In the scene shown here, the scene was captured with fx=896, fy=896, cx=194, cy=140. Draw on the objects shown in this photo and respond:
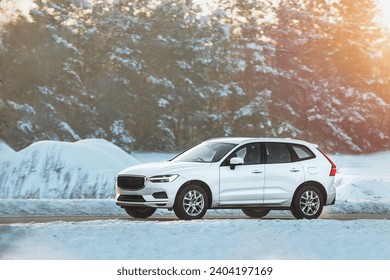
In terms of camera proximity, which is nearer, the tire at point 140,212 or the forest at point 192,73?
the tire at point 140,212

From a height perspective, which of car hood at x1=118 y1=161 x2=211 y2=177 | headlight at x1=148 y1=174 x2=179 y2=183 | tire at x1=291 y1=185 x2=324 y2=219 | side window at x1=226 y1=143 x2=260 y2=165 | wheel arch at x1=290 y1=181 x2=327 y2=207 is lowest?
tire at x1=291 y1=185 x2=324 y2=219

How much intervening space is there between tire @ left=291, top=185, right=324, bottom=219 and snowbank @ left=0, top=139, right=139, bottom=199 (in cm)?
1349

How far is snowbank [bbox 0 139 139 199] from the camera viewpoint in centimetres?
3109

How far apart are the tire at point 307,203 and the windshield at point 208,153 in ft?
5.39

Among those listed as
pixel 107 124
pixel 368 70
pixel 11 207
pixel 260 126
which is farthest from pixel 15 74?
pixel 11 207

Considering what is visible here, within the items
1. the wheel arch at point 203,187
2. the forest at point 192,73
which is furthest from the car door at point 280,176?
the forest at point 192,73

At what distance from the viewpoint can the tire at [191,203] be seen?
15.9 m

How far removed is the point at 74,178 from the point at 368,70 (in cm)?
3370

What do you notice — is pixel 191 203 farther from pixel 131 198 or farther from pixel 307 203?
pixel 307 203

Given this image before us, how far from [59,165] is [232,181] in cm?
1859

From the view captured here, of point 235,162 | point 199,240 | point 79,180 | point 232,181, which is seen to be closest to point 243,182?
point 232,181

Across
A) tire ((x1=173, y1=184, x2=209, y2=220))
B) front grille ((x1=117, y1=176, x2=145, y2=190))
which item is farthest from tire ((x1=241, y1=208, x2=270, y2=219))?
front grille ((x1=117, y1=176, x2=145, y2=190))

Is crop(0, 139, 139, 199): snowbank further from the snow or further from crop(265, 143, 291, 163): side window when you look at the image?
the snow

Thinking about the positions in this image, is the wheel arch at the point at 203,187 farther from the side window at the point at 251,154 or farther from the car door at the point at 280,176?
the car door at the point at 280,176
